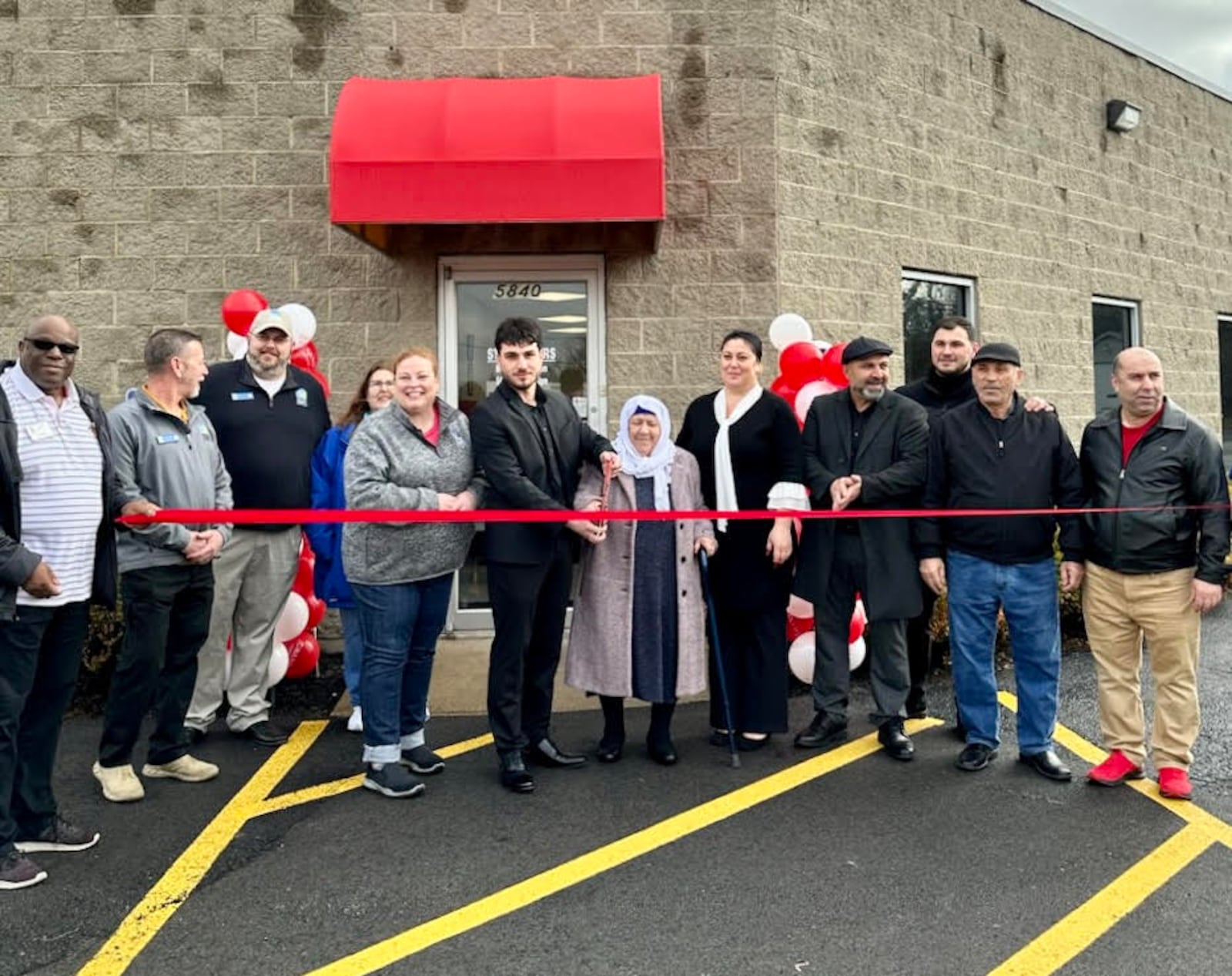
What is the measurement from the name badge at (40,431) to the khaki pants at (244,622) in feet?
4.96

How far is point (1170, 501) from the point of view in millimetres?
3971

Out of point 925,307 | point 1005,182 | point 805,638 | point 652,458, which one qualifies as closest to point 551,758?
point 652,458

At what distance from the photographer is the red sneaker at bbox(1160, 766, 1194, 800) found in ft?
12.8

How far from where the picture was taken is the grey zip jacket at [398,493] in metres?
3.94

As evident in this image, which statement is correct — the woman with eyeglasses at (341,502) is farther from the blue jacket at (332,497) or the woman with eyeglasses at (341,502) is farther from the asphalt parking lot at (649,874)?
the asphalt parking lot at (649,874)

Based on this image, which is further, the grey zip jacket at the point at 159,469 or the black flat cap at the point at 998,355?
the black flat cap at the point at 998,355

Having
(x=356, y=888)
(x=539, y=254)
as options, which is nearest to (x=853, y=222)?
(x=539, y=254)

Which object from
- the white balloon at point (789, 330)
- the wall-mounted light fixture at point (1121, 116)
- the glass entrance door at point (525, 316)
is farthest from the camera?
the wall-mounted light fixture at point (1121, 116)

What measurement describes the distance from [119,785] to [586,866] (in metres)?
2.13

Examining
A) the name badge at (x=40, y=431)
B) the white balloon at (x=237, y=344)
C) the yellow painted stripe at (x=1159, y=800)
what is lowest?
the yellow painted stripe at (x=1159, y=800)

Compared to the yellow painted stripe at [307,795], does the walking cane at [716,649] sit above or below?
above

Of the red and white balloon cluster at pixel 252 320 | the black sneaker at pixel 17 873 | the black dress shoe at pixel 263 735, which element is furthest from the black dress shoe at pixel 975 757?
the red and white balloon cluster at pixel 252 320

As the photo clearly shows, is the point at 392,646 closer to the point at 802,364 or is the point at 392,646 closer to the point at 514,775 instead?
the point at 514,775

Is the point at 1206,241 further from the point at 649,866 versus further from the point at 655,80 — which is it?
the point at 649,866
